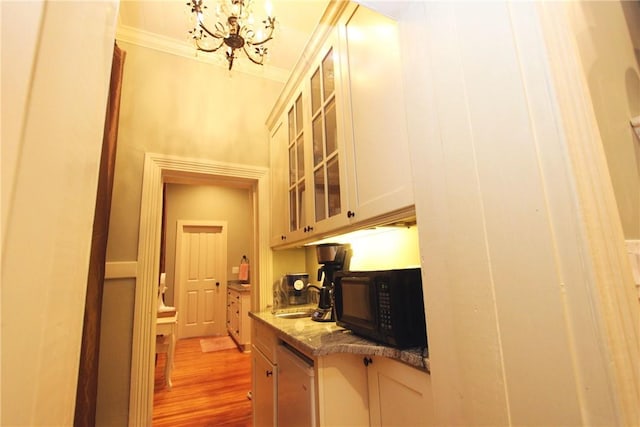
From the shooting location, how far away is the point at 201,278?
510cm

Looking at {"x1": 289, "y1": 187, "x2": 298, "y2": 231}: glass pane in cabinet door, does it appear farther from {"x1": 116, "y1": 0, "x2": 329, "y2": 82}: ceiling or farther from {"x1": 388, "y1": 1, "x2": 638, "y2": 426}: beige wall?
{"x1": 388, "y1": 1, "x2": 638, "y2": 426}: beige wall

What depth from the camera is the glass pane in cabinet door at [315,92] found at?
1.80 meters

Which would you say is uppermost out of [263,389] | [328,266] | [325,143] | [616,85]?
[325,143]

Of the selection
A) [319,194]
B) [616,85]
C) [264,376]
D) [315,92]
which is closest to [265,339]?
[264,376]

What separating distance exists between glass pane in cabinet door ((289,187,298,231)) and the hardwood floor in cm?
162

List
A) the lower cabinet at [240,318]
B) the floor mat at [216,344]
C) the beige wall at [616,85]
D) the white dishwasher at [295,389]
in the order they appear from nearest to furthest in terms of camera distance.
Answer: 1. the beige wall at [616,85]
2. the white dishwasher at [295,389]
3. the lower cabinet at [240,318]
4. the floor mat at [216,344]

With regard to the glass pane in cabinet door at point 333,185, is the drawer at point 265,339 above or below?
below

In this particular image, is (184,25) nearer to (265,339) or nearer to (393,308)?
(265,339)

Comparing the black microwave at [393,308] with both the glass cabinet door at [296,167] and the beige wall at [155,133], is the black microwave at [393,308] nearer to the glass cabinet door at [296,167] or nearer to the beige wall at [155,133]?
the glass cabinet door at [296,167]

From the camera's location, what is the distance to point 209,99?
8.25 ft

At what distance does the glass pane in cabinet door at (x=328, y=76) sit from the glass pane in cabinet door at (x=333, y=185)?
0.41 meters

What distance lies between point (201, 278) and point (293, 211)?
12.1 ft

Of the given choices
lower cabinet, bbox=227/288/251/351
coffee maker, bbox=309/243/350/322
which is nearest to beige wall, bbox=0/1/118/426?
coffee maker, bbox=309/243/350/322

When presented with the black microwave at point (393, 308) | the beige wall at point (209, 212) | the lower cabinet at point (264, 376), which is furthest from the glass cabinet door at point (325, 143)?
the beige wall at point (209, 212)
